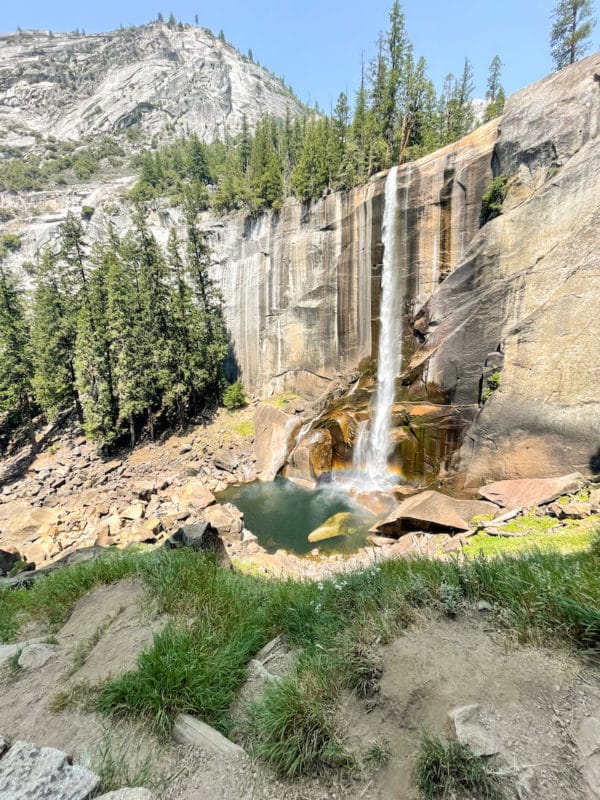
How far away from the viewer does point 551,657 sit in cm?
225

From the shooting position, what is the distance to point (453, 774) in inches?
70.1

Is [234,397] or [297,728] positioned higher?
[297,728]

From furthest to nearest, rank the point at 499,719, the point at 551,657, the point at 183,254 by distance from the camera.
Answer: the point at 183,254 → the point at 551,657 → the point at 499,719

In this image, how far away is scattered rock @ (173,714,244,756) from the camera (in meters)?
2.24

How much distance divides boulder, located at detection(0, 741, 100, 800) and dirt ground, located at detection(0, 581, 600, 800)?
19 cm

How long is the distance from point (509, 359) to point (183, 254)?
94.0 feet

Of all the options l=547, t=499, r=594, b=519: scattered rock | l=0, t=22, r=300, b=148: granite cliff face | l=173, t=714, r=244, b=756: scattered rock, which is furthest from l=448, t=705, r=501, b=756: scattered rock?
l=0, t=22, r=300, b=148: granite cliff face

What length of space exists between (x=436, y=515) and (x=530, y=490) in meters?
2.71

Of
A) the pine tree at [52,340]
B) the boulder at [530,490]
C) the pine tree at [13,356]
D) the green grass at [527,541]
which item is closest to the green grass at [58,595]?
the green grass at [527,541]

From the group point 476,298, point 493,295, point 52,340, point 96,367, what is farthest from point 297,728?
point 52,340

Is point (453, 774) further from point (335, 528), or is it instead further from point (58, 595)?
point (335, 528)

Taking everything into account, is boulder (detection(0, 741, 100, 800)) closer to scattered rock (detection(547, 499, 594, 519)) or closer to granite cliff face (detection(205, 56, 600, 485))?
Result: scattered rock (detection(547, 499, 594, 519))

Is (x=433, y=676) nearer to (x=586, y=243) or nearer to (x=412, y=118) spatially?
(x=586, y=243)

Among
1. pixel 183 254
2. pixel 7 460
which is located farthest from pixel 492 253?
pixel 7 460
